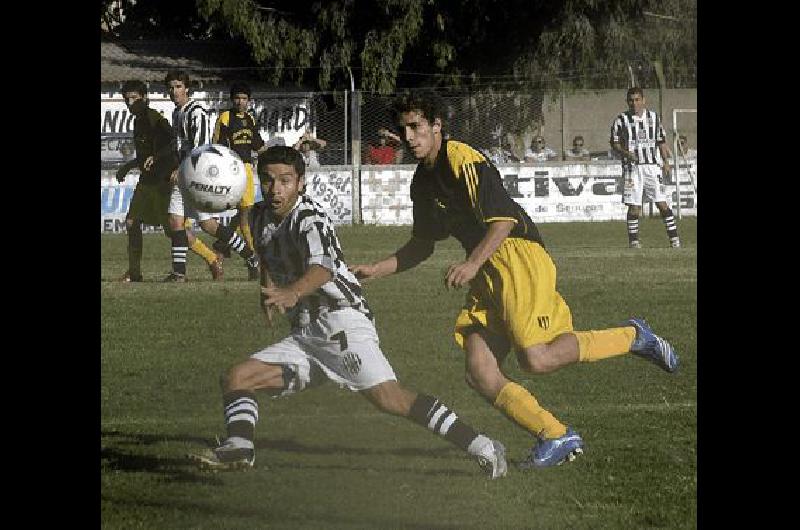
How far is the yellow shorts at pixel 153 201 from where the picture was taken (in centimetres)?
1789

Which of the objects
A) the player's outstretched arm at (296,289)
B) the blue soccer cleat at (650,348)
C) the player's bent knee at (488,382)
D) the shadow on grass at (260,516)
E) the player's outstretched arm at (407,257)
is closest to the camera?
the shadow on grass at (260,516)

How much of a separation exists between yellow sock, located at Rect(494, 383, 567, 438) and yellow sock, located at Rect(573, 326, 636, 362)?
0.65 metres

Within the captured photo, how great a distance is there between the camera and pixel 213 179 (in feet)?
34.3

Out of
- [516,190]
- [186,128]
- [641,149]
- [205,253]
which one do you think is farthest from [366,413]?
[516,190]

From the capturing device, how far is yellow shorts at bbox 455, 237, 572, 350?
8.74 m

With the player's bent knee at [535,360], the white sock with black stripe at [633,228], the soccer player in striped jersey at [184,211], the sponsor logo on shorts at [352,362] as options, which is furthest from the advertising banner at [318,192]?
the sponsor logo on shorts at [352,362]

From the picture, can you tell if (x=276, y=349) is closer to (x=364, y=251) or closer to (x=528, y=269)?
(x=528, y=269)

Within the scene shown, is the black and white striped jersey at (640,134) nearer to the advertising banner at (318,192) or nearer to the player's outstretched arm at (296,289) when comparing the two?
the advertising banner at (318,192)

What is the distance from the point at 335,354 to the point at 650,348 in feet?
7.03

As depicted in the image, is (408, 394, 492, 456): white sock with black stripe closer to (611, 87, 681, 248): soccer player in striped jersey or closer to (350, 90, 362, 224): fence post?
(611, 87, 681, 248): soccer player in striped jersey

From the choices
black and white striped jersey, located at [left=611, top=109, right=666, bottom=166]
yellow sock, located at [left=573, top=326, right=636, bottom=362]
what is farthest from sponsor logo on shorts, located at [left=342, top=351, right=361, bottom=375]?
black and white striped jersey, located at [left=611, top=109, right=666, bottom=166]

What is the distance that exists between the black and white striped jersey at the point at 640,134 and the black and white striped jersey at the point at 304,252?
14161 mm

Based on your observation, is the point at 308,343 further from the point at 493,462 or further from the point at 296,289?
the point at 493,462
